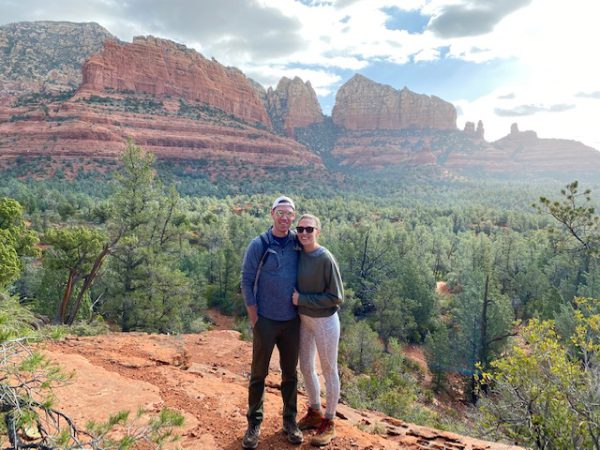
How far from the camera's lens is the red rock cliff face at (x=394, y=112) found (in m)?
173

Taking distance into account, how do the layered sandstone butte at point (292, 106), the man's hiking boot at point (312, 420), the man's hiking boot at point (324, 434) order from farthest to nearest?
the layered sandstone butte at point (292, 106)
the man's hiking boot at point (312, 420)
the man's hiking boot at point (324, 434)

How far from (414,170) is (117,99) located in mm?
95032

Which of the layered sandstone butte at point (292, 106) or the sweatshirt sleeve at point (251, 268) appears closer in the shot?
the sweatshirt sleeve at point (251, 268)

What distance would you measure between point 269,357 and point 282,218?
1.40m

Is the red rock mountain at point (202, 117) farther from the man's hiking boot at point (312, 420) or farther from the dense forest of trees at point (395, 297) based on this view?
the man's hiking boot at point (312, 420)

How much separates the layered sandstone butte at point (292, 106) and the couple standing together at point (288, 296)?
16245 centimetres

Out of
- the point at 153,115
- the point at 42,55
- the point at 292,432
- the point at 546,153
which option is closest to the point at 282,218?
the point at 292,432

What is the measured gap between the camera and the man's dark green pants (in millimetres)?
3490

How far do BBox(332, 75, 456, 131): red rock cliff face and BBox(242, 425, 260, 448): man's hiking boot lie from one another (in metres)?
179

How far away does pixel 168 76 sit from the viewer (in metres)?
110

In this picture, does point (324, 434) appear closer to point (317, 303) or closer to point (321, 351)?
point (321, 351)

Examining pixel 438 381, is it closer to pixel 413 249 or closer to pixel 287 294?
pixel 413 249

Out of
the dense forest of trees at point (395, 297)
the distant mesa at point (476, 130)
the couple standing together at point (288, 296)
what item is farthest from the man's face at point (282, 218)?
the distant mesa at point (476, 130)

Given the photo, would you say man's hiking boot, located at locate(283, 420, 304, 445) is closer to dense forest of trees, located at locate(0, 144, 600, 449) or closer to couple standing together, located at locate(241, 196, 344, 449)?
couple standing together, located at locate(241, 196, 344, 449)
